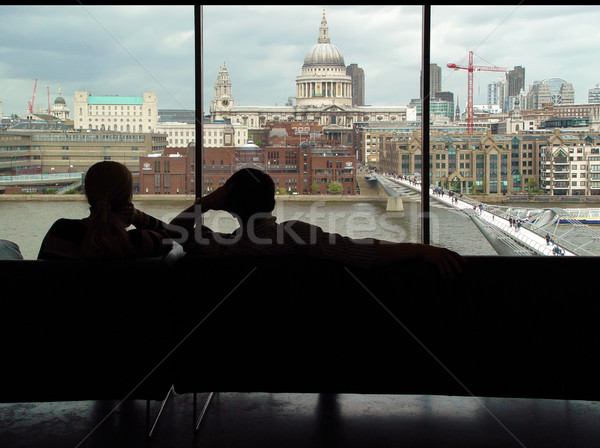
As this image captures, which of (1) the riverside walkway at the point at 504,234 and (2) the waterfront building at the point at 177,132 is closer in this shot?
(2) the waterfront building at the point at 177,132

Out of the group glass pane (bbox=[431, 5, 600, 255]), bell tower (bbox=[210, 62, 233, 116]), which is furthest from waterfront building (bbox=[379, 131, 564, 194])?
bell tower (bbox=[210, 62, 233, 116])

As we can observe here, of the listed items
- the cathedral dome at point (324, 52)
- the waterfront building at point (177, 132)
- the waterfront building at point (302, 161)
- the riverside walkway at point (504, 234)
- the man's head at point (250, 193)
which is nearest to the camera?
the man's head at point (250, 193)

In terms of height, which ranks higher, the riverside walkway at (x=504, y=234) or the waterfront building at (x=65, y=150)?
the waterfront building at (x=65, y=150)

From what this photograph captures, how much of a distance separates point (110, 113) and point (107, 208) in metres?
3.52

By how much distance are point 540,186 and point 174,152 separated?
3.05 metres

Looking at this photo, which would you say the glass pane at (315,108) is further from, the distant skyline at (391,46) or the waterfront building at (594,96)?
the waterfront building at (594,96)

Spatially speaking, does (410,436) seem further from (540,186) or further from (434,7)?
(540,186)

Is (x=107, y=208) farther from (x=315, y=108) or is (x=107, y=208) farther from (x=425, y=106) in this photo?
(x=315, y=108)

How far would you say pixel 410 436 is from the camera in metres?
1.66

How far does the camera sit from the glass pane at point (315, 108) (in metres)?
3.92

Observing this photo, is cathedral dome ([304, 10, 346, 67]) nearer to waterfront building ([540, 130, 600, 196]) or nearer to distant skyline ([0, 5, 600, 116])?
distant skyline ([0, 5, 600, 116])

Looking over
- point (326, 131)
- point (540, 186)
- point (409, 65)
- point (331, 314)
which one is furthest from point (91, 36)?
point (331, 314)

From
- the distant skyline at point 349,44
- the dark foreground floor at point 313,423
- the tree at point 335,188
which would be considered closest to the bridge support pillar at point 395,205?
the tree at point 335,188

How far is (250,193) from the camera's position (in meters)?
1.60
